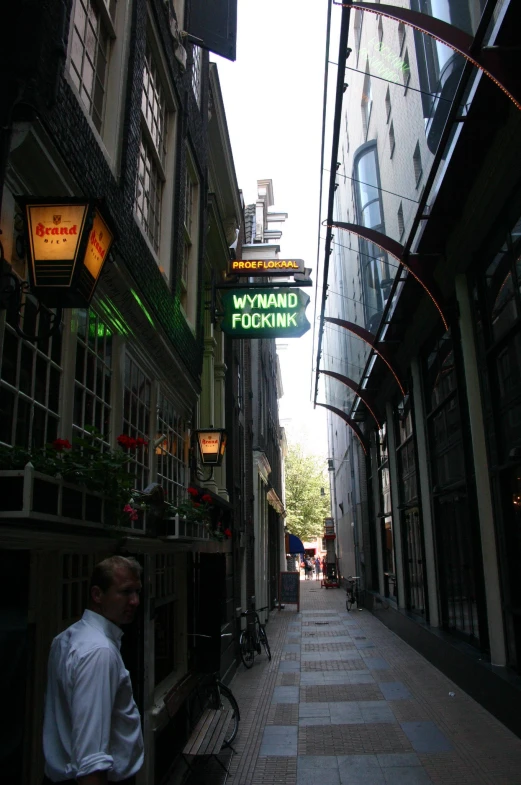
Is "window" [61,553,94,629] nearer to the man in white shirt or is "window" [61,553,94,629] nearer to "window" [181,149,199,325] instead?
the man in white shirt

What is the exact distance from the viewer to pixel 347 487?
30.8 metres

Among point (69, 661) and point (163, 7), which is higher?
point (163, 7)

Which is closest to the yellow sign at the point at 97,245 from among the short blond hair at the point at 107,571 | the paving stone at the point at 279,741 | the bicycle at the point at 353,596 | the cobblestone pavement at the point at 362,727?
the short blond hair at the point at 107,571

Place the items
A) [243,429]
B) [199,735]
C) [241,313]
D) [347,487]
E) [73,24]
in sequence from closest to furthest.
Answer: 1. [73,24]
2. [199,735]
3. [241,313]
4. [243,429]
5. [347,487]

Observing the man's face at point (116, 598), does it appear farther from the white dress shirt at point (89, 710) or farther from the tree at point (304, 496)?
the tree at point (304, 496)

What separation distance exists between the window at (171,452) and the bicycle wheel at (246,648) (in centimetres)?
499

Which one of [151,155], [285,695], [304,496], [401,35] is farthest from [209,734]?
[304,496]

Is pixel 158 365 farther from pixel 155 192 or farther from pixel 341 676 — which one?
pixel 341 676

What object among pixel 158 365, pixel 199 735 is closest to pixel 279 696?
pixel 199 735

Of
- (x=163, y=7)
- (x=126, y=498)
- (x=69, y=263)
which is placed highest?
(x=163, y=7)

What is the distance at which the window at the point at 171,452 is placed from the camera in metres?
7.66

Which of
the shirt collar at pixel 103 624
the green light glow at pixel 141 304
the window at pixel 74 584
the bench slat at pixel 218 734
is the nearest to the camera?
the shirt collar at pixel 103 624

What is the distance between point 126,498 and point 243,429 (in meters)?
12.5

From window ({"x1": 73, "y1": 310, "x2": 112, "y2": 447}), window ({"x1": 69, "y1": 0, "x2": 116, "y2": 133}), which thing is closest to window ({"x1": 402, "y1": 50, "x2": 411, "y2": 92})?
window ({"x1": 69, "y1": 0, "x2": 116, "y2": 133})
